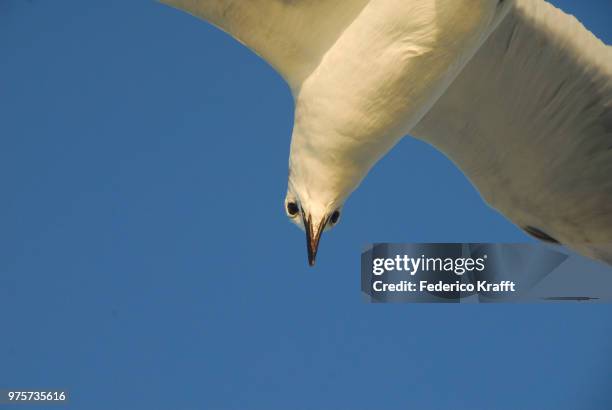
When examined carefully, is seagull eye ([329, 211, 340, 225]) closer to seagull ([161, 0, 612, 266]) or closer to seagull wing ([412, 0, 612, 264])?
seagull ([161, 0, 612, 266])

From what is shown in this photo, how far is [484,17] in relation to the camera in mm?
783

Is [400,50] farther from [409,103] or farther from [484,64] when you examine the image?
[484,64]

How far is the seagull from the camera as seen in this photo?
2.67 ft

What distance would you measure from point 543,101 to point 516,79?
2.6 inches

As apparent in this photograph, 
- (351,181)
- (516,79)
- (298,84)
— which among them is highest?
(516,79)

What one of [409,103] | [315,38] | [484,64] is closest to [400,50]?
[409,103]

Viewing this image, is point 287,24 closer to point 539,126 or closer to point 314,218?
point 314,218

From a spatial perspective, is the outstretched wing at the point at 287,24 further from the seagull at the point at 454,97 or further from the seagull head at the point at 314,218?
the seagull head at the point at 314,218

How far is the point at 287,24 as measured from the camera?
96cm
